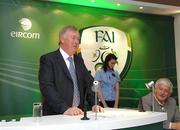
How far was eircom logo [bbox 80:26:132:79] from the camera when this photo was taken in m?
6.52

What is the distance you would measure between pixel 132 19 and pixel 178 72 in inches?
62.7

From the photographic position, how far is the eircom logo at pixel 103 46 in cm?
652

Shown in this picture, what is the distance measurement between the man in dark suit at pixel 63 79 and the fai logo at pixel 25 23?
2959 millimetres

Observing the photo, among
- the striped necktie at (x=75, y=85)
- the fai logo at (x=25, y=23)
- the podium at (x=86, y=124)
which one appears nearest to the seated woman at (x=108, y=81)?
the fai logo at (x=25, y=23)

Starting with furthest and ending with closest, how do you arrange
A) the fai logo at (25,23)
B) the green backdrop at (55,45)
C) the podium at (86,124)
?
the fai logo at (25,23)
the green backdrop at (55,45)
the podium at (86,124)

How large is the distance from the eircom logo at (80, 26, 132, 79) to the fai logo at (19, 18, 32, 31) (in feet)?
3.50

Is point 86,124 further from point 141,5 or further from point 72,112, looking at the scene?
point 141,5

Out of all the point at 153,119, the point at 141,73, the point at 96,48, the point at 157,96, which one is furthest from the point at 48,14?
the point at 153,119

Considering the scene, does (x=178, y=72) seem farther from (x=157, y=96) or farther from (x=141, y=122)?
(x=141, y=122)

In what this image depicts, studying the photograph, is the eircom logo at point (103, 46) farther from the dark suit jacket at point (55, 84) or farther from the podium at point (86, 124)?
the podium at point (86, 124)

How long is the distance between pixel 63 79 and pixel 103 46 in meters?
3.81

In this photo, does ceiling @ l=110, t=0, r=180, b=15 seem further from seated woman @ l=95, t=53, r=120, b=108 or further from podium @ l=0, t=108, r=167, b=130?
podium @ l=0, t=108, r=167, b=130

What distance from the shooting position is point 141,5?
664 cm

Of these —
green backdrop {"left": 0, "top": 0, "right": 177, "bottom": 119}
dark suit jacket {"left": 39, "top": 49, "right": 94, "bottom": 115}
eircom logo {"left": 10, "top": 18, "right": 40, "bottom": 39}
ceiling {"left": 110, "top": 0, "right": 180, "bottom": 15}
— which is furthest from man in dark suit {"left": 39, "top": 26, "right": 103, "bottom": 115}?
ceiling {"left": 110, "top": 0, "right": 180, "bottom": 15}
